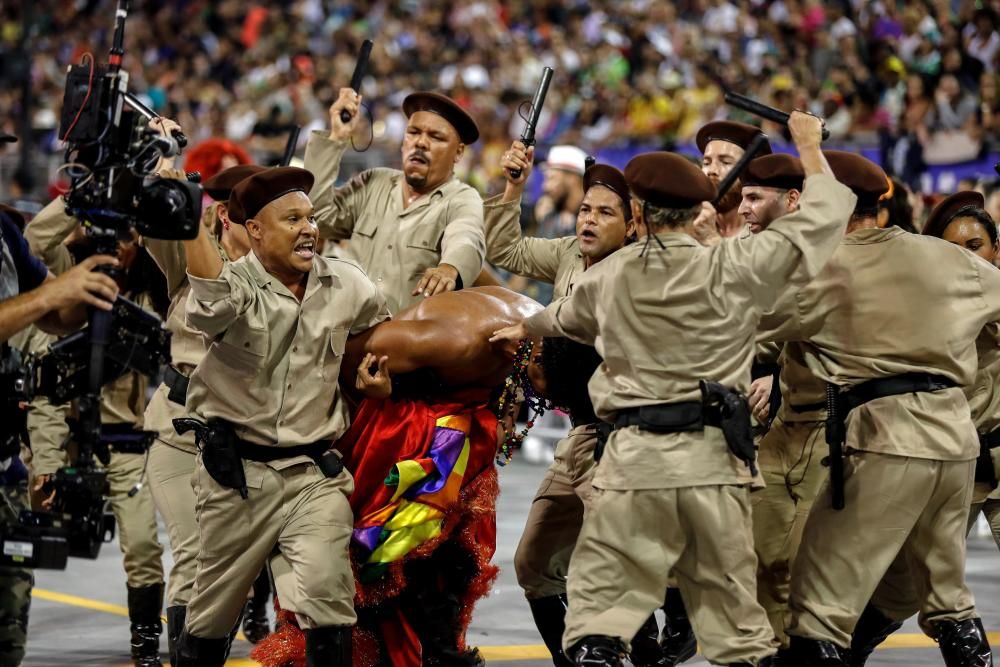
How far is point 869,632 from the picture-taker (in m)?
5.73

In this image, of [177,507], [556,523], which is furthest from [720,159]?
[177,507]

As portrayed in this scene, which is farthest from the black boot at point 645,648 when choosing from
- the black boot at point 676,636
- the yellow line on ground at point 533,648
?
the yellow line on ground at point 533,648

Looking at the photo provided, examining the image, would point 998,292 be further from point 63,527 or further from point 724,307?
point 63,527

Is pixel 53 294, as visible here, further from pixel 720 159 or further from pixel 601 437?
pixel 720 159

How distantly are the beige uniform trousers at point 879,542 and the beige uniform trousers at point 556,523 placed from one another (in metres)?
0.98

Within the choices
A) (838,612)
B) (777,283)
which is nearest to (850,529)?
(838,612)

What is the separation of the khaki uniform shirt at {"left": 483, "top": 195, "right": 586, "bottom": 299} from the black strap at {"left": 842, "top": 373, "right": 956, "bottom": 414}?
4.49ft

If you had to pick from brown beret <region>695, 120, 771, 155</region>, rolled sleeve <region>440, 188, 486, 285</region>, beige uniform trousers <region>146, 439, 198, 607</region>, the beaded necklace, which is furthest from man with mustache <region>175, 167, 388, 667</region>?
brown beret <region>695, 120, 771, 155</region>

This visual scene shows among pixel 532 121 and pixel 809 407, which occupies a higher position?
pixel 532 121

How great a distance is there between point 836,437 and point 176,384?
262cm

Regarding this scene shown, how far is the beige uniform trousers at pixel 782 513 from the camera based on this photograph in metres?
5.68

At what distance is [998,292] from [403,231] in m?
2.54

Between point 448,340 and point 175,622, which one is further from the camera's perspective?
point 175,622

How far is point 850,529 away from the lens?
16.8ft
